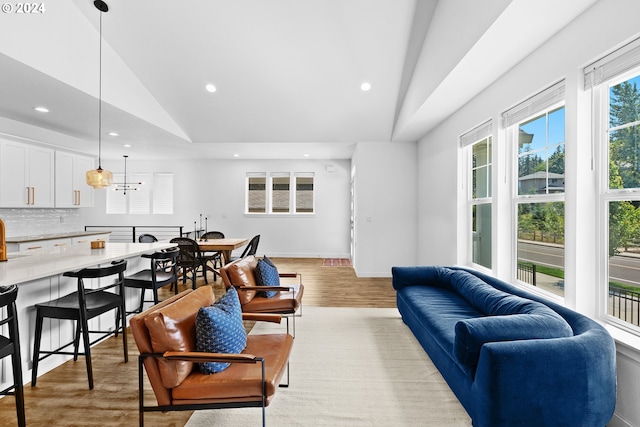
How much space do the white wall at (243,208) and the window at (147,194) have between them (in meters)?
0.14

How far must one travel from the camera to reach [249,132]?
6191mm

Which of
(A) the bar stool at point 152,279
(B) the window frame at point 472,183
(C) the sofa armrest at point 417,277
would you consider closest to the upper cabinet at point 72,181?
(A) the bar stool at point 152,279

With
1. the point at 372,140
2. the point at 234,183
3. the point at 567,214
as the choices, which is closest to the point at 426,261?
the point at 372,140

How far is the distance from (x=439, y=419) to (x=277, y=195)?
290 inches

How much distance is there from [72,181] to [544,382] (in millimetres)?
7759

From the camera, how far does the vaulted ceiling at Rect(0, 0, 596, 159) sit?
9.73 ft

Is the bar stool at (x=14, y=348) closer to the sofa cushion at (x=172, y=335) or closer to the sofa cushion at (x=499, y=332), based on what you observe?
the sofa cushion at (x=172, y=335)

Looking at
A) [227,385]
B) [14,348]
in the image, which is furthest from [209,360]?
[14,348]

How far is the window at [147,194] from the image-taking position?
8977 millimetres

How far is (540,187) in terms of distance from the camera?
2.93 meters

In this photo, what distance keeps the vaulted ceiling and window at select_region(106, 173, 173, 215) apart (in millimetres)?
2738

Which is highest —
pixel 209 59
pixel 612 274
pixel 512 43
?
pixel 209 59

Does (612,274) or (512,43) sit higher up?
(512,43)

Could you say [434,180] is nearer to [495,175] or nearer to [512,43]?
[495,175]
